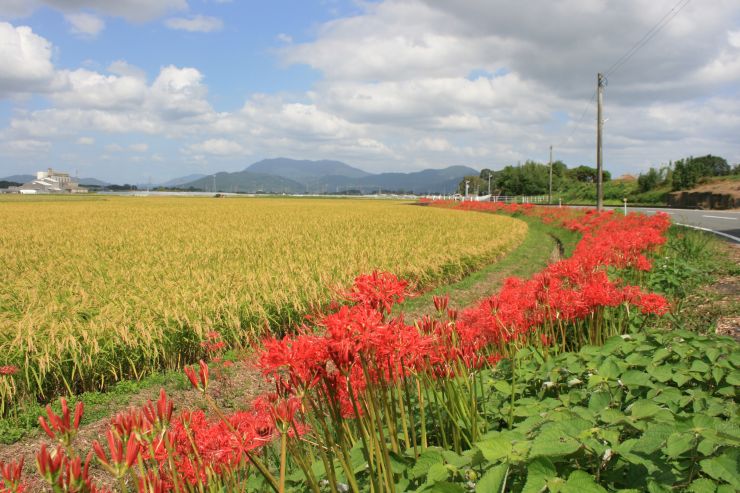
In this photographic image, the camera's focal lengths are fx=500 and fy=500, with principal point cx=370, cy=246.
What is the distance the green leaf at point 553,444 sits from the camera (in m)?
1.68

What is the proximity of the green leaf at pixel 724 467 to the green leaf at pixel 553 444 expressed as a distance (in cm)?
42

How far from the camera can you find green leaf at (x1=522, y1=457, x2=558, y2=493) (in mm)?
1579

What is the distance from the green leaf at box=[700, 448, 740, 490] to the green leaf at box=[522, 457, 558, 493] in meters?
0.52

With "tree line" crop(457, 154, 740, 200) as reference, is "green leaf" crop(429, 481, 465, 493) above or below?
below

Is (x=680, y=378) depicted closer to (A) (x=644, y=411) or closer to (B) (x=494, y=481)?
(A) (x=644, y=411)

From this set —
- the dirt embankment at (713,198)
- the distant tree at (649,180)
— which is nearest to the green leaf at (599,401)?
the dirt embankment at (713,198)

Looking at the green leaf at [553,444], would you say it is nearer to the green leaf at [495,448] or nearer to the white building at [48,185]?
the green leaf at [495,448]

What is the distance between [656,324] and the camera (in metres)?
5.59

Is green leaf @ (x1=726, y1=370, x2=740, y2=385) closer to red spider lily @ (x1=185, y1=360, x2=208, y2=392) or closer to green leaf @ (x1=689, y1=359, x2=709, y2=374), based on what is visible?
green leaf @ (x1=689, y1=359, x2=709, y2=374)

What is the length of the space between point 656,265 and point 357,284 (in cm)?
821

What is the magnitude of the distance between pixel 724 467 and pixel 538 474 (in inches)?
25.1

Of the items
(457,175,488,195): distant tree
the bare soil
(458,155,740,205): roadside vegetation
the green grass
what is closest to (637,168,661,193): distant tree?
(458,155,740,205): roadside vegetation

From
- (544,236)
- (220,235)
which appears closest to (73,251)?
(220,235)

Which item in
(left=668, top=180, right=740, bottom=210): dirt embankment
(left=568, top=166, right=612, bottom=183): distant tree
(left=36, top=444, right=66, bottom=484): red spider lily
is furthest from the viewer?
(left=568, top=166, right=612, bottom=183): distant tree
